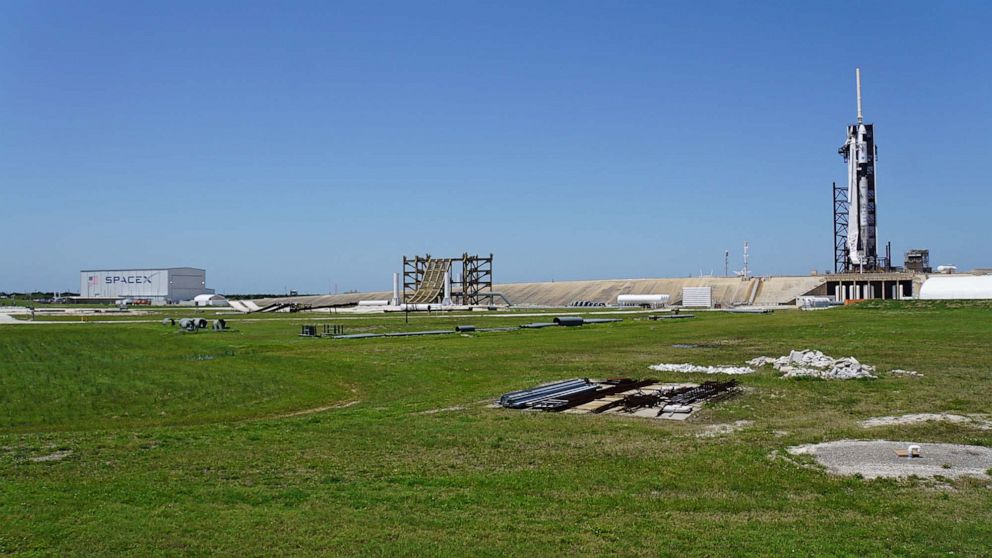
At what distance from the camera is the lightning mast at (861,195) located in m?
119

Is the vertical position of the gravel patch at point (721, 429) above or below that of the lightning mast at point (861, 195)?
below

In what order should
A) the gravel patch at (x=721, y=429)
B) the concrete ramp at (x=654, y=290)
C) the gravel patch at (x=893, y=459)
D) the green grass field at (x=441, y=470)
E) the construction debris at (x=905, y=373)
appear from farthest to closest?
the concrete ramp at (x=654, y=290) < the construction debris at (x=905, y=373) < the gravel patch at (x=721, y=429) < the gravel patch at (x=893, y=459) < the green grass field at (x=441, y=470)

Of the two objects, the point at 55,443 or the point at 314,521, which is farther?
the point at 55,443

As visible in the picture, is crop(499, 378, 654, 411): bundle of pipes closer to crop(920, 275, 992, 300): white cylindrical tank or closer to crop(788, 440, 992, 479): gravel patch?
crop(788, 440, 992, 479): gravel patch

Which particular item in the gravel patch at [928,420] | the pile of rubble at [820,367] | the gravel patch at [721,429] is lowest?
the gravel patch at [721,429]

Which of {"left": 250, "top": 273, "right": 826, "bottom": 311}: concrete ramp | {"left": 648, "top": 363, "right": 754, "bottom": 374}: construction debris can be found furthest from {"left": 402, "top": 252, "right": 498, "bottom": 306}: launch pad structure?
{"left": 648, "top": 363, "right": 754, "bottom": 374}: construction debris

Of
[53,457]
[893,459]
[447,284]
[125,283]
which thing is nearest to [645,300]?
[447,284]

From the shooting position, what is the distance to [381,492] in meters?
12.4

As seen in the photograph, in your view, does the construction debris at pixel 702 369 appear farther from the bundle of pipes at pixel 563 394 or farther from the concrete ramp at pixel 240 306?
the concrete ramp at pixel 240 306

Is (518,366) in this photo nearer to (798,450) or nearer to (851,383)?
(851,383)

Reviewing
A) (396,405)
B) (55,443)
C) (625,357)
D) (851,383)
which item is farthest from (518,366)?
(55,443)

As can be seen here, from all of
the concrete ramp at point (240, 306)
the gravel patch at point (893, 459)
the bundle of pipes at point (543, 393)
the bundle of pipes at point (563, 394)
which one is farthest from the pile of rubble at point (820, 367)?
the concrete ramp at point (240, 306)

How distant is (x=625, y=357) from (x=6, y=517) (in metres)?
28.9

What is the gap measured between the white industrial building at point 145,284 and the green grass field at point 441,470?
151m
